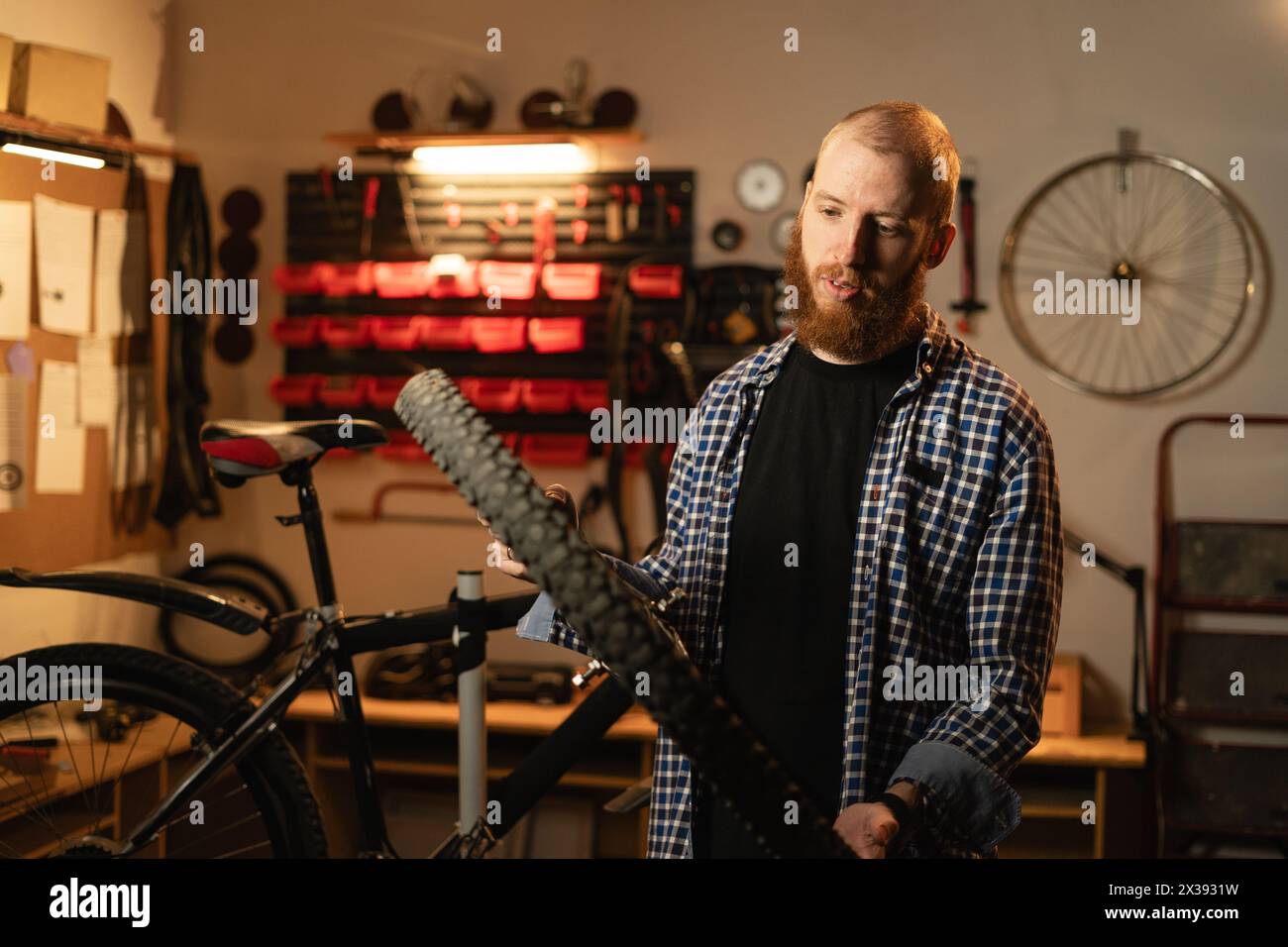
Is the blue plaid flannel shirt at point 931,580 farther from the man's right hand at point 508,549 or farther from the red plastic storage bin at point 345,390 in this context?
the red plastic storage bin at point 345,390

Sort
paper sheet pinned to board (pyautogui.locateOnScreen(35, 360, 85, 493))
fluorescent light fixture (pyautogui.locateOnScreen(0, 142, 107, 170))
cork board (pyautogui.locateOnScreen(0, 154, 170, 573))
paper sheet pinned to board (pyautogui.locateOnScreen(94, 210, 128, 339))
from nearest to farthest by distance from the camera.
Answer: fluorescent light fixture (pyautogui.locateOnScreen(0, 142, 107, 170))
cork board (pyautogui.locateOnScreen(0, 154, 170, 573))
paper sheet pinned to board (pyautogui.locateOnScreen(35, 360, 85, 493))
paper sheet pinned to board (pyautogui.locateOnScreen(94, 210, 128, 339))

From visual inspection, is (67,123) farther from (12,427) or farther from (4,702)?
(4,702)

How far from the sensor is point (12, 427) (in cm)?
329

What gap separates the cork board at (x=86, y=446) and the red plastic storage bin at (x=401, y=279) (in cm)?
69

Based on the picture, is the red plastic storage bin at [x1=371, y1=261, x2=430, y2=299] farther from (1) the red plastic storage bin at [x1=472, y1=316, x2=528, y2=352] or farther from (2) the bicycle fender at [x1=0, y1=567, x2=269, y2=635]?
(2) the bicycle fender at [x1=0, y1=567, x2=269, y2=635]

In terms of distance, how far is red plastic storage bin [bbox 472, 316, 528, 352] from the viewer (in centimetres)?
398

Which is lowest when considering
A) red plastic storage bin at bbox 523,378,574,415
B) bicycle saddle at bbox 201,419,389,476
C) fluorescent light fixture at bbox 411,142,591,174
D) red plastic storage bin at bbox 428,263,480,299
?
bicycle saddle at bbox 201,419,389,476

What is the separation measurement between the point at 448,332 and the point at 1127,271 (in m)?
2.19

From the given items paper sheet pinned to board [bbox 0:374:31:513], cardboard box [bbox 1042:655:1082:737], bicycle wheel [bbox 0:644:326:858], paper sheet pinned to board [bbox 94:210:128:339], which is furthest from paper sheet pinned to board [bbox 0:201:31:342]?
cardboard box [bbox 1042:655:1082:737]

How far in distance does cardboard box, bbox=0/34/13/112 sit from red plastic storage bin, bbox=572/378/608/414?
5.90ft

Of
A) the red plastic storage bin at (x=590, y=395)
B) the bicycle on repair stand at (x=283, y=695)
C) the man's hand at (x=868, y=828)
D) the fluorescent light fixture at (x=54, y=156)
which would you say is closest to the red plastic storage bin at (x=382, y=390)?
the red plastic storage bin at (x=590, y=395)

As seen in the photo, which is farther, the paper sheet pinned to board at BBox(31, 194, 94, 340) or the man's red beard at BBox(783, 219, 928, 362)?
the paper sheet pinned to board at BBox(31, 194, 94, 340)

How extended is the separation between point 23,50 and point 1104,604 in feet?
11.5
